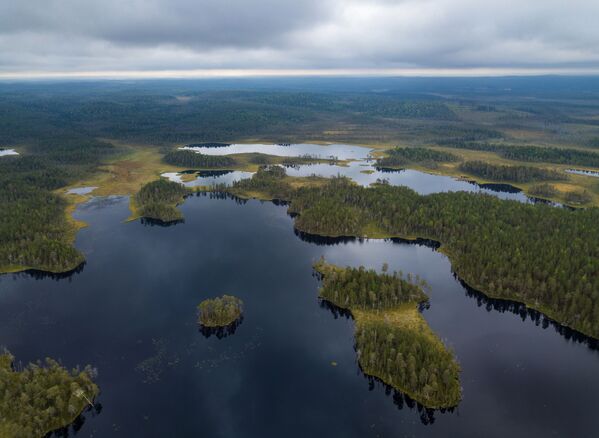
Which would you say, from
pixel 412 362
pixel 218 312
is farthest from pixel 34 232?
pixel 412 362

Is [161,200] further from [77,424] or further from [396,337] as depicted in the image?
[396,337]

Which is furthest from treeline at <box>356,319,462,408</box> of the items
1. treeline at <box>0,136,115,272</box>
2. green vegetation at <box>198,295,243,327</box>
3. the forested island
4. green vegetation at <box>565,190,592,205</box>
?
green vegetation at <box>565,190,592,205</box>

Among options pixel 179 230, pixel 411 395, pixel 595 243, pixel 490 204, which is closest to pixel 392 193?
pixel 490 204

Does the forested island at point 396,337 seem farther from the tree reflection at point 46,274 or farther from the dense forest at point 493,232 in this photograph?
the tree reflection at point 46,274

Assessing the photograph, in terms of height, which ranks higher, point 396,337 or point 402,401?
point 396,337

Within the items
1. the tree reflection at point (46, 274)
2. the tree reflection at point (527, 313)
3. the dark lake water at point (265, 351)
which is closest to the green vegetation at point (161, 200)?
the dark lake water at point (265, 351)
